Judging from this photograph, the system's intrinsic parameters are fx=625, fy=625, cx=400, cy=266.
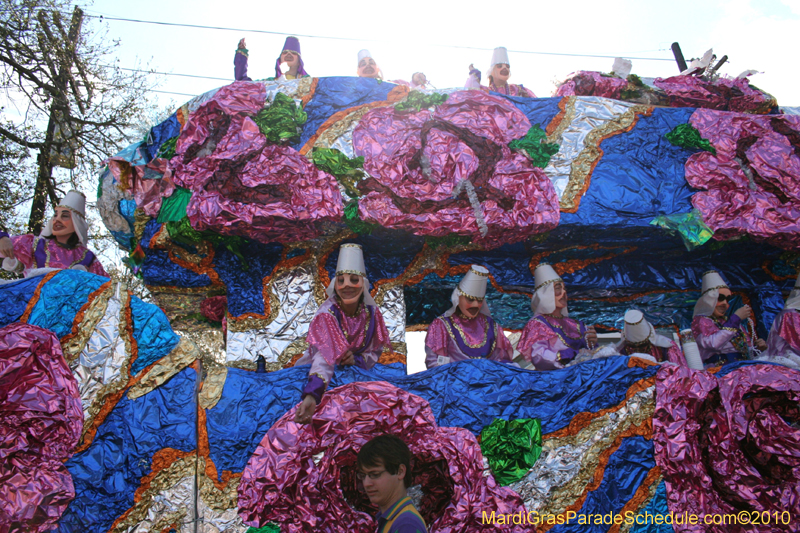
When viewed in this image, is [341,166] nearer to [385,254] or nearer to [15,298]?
[385,254]

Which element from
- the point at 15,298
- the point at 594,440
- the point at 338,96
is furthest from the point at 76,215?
the point at 594,440

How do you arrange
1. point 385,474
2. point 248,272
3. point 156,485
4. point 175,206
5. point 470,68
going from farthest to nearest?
point 470,68
point 248,272
point 175,206
point 156,485
point 385,474

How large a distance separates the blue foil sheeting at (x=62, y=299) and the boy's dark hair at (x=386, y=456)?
2118mm

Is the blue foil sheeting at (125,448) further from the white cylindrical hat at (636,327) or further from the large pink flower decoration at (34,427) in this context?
the white cylindrical hat at (636,327)

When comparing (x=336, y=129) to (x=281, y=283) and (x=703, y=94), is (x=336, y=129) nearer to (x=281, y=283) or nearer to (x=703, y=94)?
(x=281, y=283)

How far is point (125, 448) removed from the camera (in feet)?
11.7

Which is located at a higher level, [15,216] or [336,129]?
[336,129]

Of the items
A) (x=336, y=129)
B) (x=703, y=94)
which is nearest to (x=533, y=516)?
(x=336, y=129)

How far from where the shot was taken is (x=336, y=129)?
520cm

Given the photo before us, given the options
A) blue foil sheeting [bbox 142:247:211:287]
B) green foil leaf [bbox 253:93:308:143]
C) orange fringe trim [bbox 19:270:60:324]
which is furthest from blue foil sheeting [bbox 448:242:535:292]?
orange fringe trim [bbox 19:270:60:324]

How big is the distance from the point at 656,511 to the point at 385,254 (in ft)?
9.47

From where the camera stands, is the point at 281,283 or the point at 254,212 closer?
the point at 254,212

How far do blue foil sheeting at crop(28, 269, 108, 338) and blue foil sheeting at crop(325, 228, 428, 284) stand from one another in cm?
200

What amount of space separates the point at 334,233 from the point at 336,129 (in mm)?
867
